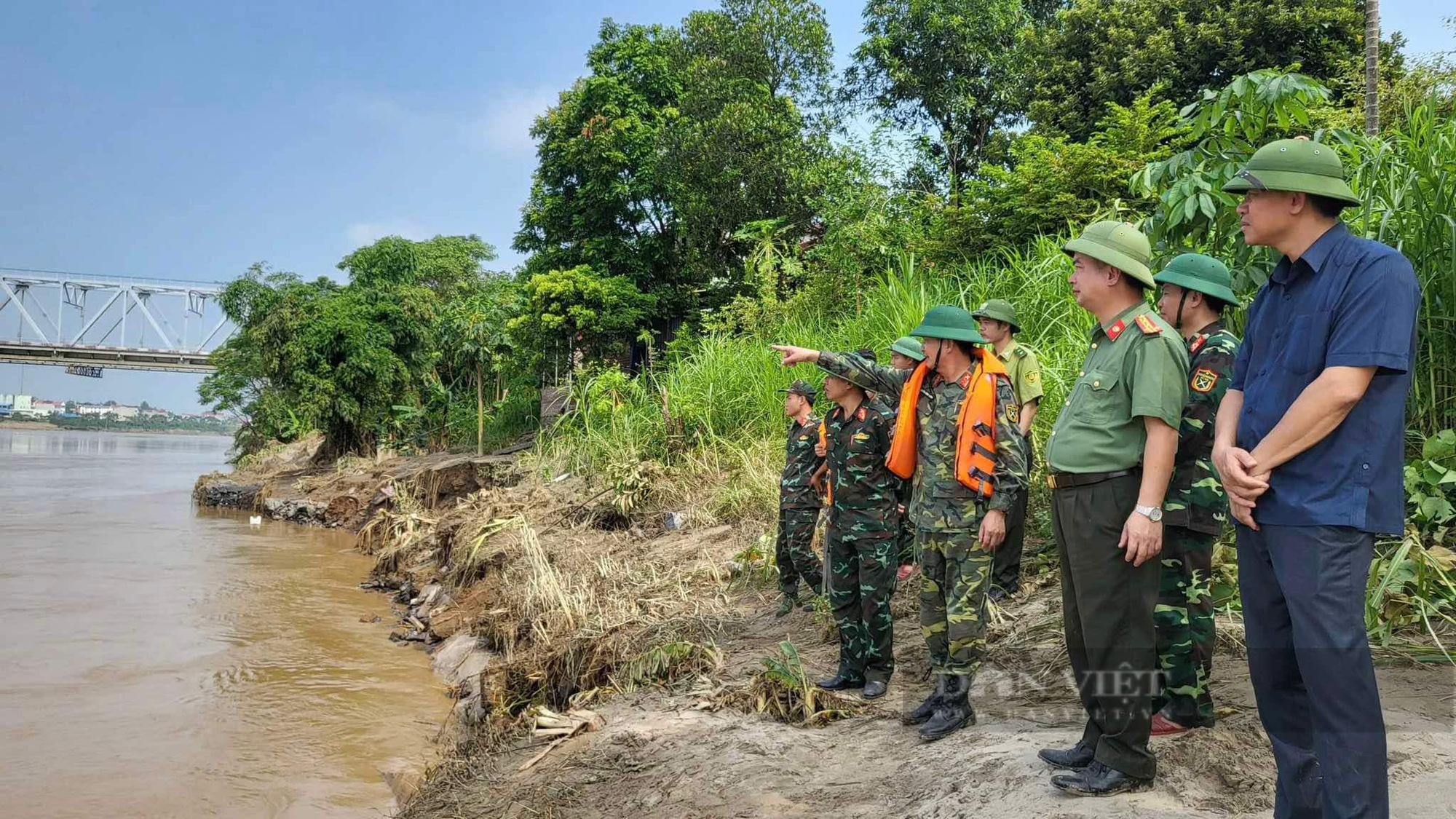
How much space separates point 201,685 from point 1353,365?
28.5 feet

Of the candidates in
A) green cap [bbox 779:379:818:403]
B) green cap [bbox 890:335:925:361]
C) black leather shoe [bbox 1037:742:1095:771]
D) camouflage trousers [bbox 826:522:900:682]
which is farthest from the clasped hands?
green cap [bbox 779:379:818:403]

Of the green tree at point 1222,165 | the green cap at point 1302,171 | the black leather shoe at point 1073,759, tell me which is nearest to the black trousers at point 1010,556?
the green tree at point 1222,165

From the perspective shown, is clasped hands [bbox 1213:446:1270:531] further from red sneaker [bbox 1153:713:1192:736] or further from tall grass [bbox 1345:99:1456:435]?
tall grass [bbox 1345:99:1456:435]

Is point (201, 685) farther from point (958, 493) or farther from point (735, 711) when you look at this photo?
point (958, 493)

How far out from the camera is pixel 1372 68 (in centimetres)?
605

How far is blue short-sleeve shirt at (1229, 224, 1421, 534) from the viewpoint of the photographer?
2076mm

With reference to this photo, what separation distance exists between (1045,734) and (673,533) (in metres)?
5.67

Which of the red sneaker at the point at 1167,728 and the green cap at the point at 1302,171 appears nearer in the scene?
the green cap at the point at 1302,171

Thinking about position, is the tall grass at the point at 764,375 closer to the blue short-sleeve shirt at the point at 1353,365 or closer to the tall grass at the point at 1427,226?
the tall grass at the point at 1427,226

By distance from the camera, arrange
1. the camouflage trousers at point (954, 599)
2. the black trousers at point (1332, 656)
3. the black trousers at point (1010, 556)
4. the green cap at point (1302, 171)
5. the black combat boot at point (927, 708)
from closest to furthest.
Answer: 1. the black trousers at point (1332, 656)
2. the green cap at point (1302, 171)
3. the camouflage trousers at point (954, 599)
4. the black combat boot at point (927, 708)
5. the black trousers at point (1010, 556)

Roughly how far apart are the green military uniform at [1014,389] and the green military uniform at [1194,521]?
70.5 inches

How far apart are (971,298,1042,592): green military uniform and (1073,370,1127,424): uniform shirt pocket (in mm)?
2414

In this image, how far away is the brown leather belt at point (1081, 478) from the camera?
2854 millimetres

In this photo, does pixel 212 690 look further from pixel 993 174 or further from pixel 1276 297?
pixel 993 174
